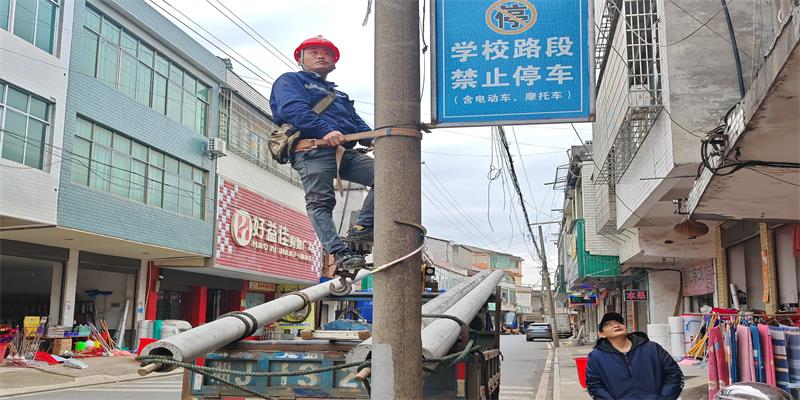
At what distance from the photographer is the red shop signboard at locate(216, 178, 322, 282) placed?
26047mm

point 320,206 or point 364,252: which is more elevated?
point 320,206

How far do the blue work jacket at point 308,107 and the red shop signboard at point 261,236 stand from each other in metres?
21.8

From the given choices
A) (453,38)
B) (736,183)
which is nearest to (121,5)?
(736,183)

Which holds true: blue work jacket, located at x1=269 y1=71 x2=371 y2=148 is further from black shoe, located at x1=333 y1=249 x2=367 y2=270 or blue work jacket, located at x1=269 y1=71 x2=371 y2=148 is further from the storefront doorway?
the storefront doorway

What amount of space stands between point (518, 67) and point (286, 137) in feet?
5.25

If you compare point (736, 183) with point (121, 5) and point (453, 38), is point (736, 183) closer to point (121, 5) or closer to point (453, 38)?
point (453, 38)

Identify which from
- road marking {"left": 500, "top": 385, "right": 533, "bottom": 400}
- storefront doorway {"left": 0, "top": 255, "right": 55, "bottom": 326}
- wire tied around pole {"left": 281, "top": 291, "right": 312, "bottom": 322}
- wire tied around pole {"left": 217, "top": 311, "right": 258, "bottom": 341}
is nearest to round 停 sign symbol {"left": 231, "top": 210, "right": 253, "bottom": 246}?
storefront doorway {"left": 0, "top": 255, "right": 55, "bottom": 326}

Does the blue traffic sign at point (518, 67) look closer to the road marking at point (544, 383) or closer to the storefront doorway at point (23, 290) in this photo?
the road marking at point (544, 383)

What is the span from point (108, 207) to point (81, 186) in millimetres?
1214

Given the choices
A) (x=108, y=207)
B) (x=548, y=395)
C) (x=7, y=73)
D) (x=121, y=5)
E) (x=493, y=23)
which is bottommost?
(x=548, y=395)

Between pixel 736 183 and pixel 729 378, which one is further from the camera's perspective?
pixel 736 183

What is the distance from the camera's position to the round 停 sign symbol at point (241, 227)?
86.7 feet

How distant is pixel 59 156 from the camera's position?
1766 centimetres

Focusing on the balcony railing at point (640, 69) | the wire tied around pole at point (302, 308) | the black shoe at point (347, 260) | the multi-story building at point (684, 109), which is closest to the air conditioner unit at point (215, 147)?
the multi-story building at point (684, 109)
